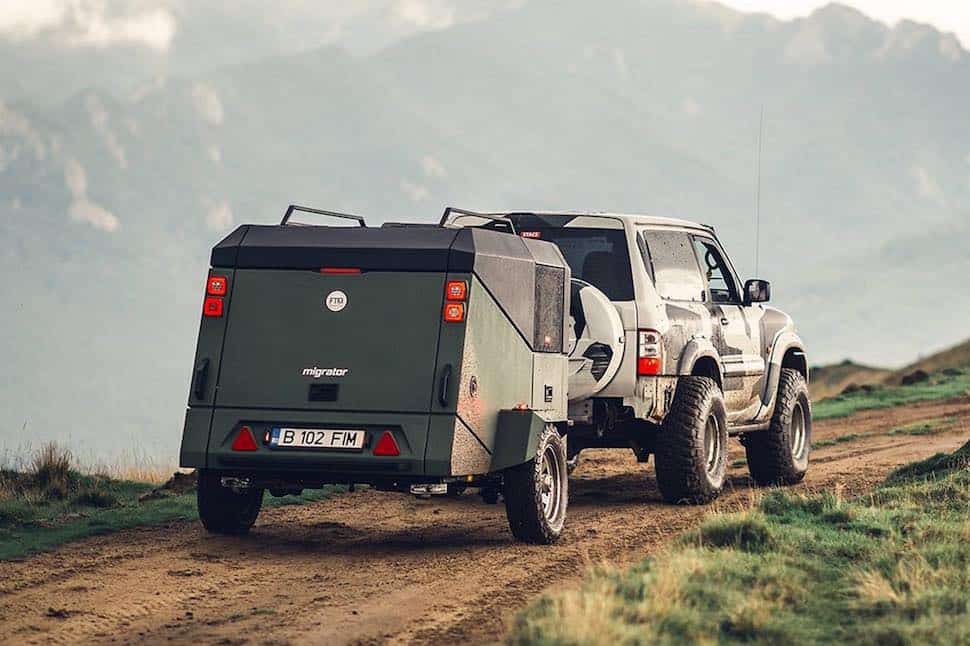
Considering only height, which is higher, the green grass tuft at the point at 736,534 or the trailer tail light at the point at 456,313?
the trailer tail light at the point at 456,313

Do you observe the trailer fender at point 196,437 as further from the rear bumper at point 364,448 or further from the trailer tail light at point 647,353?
the trailer tail light at point 647,353

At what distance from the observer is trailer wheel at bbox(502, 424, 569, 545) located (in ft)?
35.1

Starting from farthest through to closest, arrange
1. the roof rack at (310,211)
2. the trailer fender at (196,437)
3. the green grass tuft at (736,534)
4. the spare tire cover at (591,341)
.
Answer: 1. the spare tire cover at (591,341)
2. the roof rack at (310,211)
3. the trailer fender at (196,437)
4. the green grass tuft at (736,534)

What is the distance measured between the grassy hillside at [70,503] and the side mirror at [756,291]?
14.0ft

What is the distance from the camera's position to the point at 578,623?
6.73 metres

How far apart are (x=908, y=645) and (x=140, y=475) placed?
11.4 metres

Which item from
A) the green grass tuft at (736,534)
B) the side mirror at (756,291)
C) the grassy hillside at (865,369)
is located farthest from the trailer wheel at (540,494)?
the grassy hillside at (865,369)

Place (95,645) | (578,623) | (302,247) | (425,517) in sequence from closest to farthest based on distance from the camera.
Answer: (578,623)
(95,645)
(302,247)
(425,517)

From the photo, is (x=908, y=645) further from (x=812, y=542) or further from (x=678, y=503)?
(x=678, y=503)

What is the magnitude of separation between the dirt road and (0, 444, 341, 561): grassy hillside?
1.13 feet

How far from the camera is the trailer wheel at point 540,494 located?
10711 millimetres

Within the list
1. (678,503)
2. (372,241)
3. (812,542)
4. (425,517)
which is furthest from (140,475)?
(812,542)

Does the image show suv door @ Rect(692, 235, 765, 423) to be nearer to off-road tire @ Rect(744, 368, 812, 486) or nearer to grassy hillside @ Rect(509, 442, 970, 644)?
off-road tire @ Rect(744, 368, 812, 486)

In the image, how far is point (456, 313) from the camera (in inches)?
396
